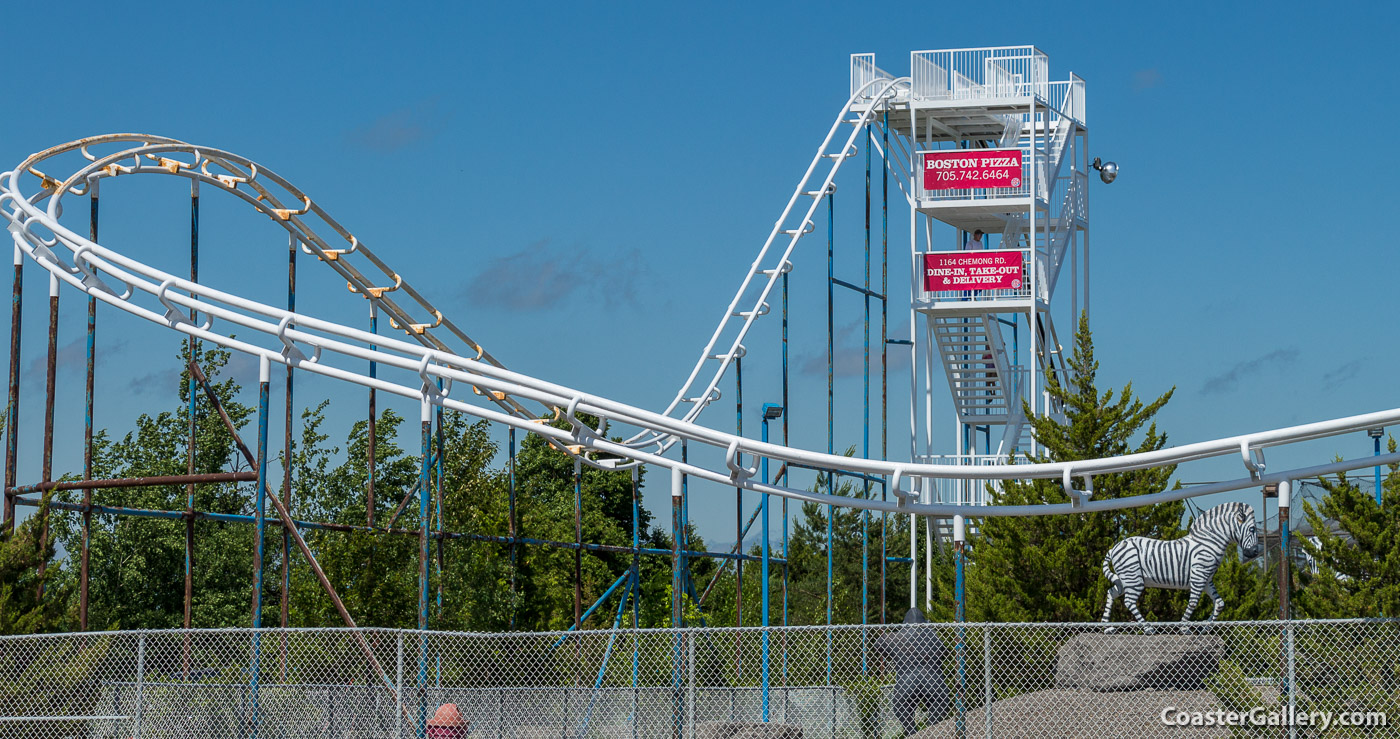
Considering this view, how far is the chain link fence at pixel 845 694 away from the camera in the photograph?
13258mm

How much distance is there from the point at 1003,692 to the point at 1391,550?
188 inches

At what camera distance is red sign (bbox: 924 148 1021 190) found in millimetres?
31812

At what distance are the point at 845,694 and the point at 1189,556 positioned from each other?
5.04m

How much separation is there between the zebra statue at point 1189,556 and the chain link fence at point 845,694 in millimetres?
746

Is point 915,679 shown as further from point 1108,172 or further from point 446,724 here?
point 1108,172

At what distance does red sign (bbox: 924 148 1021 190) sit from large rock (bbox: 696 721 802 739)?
17358mm

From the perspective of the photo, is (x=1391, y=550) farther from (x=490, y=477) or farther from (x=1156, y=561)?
(x=490, y=477)

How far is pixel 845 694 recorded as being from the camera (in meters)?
17.3

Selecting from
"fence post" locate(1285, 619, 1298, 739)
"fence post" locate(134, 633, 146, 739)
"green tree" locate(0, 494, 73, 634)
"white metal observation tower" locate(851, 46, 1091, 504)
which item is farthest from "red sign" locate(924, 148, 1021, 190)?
"fence post" locate(134, 633, 146, 739)

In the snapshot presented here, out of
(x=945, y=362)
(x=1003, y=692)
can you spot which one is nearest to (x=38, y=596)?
(x=1003, y=692)

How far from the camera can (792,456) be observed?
59.4 ft

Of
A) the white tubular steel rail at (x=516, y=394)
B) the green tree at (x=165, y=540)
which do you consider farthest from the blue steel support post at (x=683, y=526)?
the green tree at (x=165, y=540)

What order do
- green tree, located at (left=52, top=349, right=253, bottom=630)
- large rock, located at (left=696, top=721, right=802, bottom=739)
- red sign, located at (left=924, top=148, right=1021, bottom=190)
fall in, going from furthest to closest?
green tree, located at (left=52, top=349, right=253, bottom=630) < red sign, located at (left=924, top=148, right=1021, bottom=190) < large rock, located at (left=696, top=721, right=802, bottom=739)

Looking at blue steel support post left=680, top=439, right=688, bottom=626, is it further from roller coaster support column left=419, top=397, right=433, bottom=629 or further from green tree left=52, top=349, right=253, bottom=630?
green tree left=52, top=349, right=253, bottom=630
